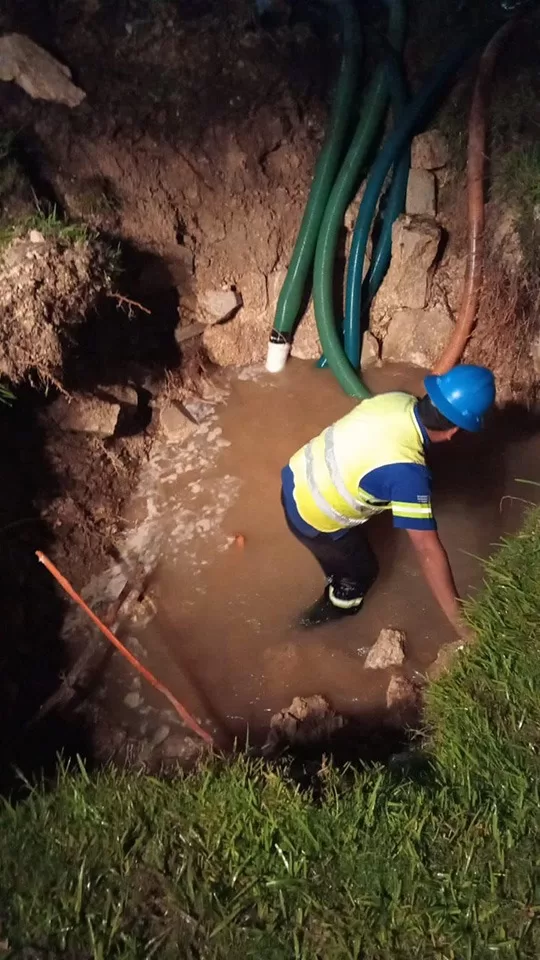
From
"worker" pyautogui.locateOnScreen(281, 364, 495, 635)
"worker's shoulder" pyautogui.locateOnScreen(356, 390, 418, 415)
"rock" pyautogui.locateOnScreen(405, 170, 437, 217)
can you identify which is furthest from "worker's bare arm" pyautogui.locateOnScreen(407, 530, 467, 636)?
"rock" pyautogui.locateOnScreen(405, 170, 437, 217)

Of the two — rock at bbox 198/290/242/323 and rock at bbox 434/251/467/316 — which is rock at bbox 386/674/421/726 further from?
rock at bbox 198/290/242/323

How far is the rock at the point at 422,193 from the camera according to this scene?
4.86 m

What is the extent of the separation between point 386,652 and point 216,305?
9.07 feet

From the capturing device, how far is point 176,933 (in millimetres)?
1896

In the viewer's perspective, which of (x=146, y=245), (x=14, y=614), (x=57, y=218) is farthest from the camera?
(x=146, y=245)

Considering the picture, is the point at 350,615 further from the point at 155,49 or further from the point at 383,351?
the point at 155,49

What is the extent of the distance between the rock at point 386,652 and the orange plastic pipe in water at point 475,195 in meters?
1.97

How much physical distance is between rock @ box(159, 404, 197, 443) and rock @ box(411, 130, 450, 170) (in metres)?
2.43

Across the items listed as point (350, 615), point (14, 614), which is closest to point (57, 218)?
point (14, 614)

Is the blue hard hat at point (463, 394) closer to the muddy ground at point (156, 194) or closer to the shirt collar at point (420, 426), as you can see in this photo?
the shirt collar at point (420, 426)

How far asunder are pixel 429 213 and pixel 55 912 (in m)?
4.62

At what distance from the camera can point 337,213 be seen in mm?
4676

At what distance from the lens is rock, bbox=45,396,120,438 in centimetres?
404

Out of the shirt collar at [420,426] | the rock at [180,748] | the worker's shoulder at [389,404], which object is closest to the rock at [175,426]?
the worker's shoulder at [389,404]
